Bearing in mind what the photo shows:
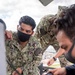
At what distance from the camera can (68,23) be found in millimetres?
1234

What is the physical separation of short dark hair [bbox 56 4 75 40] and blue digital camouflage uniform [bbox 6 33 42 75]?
165 cm

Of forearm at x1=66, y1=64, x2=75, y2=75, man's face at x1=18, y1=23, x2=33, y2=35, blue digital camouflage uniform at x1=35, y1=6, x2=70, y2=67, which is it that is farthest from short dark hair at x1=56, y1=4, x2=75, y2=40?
blue digital camouflage uniform at x1=35, y1=6, x2=70, y2=67

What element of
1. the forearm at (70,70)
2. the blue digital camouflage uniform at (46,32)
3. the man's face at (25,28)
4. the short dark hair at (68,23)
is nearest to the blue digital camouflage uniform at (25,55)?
the man's face at (25,28)

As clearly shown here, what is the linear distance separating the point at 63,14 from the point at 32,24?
5.42 ft

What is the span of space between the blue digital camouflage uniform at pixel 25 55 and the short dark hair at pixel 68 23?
1.65m

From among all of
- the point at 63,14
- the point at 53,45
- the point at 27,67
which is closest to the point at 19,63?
the point at 27,67

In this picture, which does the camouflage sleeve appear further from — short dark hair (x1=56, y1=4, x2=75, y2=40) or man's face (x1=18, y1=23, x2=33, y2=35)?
short dark hair (x1=56, y1=4, x2=75, y2=40)

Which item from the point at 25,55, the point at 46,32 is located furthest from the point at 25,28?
the point at 46,32

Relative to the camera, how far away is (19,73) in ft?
8.89

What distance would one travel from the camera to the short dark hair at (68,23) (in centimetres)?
123

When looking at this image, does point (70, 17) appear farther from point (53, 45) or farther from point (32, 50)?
point (53, 45)

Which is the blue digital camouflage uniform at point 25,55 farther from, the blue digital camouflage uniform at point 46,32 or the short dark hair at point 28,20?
the blue digital camouflage uniform at point 46,32

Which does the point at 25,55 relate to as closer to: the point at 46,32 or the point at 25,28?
the point at 25,28

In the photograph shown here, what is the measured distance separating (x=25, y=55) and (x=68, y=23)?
182 centimetres
